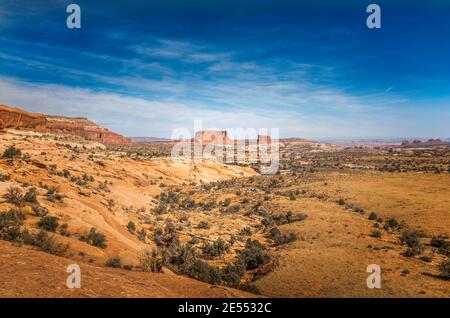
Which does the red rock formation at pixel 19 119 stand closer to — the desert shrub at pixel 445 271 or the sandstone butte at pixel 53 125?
the sandstone butte at pixel 53 125

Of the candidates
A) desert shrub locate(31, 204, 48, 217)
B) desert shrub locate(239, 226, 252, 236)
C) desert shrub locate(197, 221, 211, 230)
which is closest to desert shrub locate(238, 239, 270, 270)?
desert shrub locate(239, 226, 252, 236)

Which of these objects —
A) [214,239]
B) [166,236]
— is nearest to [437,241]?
[214,239]

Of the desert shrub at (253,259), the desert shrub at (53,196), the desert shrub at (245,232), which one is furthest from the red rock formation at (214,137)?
the desert shrub at (253,259)

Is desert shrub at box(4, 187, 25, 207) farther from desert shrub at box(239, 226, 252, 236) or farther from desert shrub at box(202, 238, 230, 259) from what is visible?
desert shrub at box(239, 226, 252, 236)
